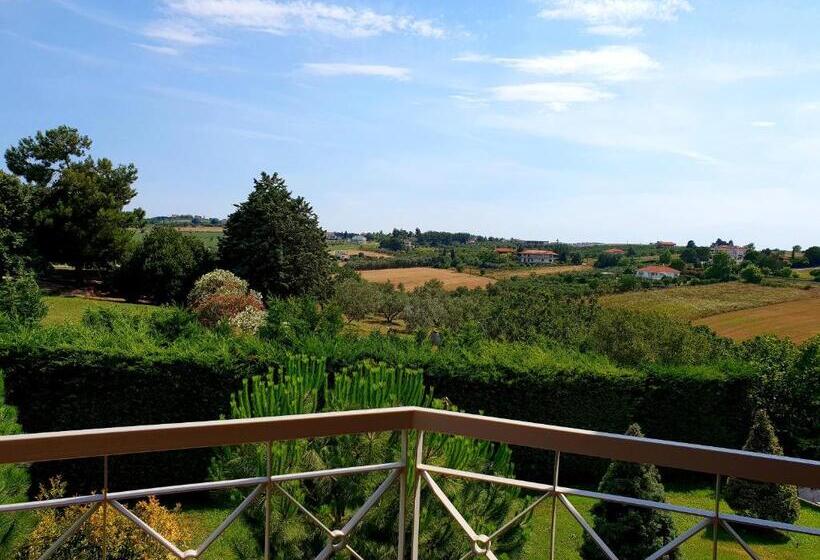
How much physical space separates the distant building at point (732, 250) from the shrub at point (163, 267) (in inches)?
825

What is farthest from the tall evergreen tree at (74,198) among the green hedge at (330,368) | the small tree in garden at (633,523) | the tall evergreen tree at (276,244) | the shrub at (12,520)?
the small tree in garden at (633,523)

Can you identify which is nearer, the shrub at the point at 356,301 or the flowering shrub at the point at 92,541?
the flowering shrub at the point at 92,541

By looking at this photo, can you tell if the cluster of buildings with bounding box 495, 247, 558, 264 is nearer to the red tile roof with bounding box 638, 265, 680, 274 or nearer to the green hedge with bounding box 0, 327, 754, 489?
the red tile roof with bounding box 638, 265, 680, 274

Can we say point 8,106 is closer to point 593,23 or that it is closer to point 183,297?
point 183,297

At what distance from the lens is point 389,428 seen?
66.0 inches

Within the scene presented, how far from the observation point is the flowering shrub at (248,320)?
49.9ft

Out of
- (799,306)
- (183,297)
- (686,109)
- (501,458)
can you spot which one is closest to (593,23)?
(686,109)

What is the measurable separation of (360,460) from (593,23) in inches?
220

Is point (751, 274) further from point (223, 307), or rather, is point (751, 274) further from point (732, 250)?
point (223, 307)

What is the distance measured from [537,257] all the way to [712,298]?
18.0 metres

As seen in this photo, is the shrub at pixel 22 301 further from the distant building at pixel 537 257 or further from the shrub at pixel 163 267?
the distant building at pixel 537 257

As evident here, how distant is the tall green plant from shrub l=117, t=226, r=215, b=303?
71.5ft

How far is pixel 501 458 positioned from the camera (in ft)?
16.9

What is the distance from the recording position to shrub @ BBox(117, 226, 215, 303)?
25547 millimetres
